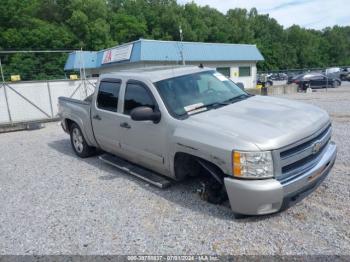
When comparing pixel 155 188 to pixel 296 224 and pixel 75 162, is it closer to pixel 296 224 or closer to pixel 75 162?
pixel 296 224

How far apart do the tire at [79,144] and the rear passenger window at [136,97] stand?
2.10 m

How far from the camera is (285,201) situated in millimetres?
3400

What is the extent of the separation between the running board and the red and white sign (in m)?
22.3

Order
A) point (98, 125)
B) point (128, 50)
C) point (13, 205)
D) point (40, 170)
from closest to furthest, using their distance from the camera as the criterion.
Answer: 1. point (13, 205)
2. point (98, 125)
3. point (40, 170)
4. point (128, 50)

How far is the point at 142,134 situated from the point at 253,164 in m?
1.97

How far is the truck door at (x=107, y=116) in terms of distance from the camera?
5.39 metres

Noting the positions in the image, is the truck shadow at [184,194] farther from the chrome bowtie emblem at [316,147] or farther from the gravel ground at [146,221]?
the chrome bowtie emblem at [316,147]

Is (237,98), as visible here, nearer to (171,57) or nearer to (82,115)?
(82,115)

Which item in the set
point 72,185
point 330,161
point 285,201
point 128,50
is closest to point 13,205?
point 72,185

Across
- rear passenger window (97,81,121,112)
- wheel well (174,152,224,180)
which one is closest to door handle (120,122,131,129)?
rear passenger window (97,81,121,112)

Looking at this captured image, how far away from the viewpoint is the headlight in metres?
3.32

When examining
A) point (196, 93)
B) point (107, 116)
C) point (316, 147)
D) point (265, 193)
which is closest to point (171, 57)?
point (107, 116)

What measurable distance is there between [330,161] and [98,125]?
3.98 metres

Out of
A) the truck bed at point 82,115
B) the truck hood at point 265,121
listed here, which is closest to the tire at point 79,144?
the truck bed at point 82,115
